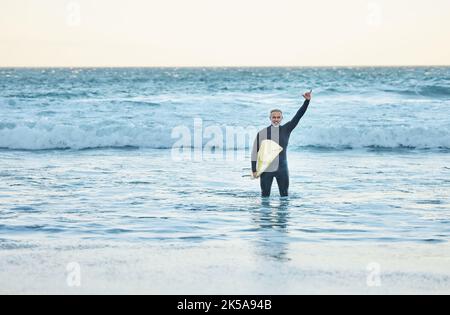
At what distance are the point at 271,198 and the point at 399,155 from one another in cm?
854

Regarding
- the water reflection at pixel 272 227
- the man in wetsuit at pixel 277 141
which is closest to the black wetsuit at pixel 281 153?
the man in wetsuit at pixel 277 141

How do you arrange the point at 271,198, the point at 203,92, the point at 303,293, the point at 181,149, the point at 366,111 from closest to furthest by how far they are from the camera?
1. the point at 303,293
2. the point at 271,198
3. the point at 181,149
4. the point at 366,111
5. the point at 203,92

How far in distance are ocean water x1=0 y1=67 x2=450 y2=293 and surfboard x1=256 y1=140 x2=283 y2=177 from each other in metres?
0.50

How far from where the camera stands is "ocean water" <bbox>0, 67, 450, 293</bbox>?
258 inches

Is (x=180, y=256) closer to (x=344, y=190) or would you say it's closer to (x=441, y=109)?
(x=344, y=190)

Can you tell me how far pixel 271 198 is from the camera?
36.7ft

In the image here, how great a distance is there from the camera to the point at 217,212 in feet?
32.9

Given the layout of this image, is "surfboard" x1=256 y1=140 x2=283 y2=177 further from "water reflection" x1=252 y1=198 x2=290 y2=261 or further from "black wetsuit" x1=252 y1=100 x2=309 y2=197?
"water reflection" x1=252 y1=198 x2=290 y2=261

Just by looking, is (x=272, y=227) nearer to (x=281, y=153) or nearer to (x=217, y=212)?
(x=217, y=212)

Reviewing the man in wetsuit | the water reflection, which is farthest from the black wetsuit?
the water reflection

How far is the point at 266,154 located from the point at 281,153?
23 centimetres

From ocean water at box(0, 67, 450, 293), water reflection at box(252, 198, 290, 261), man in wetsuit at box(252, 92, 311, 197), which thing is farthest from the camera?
man in wetsuit at box(252, 92, 311, 197)

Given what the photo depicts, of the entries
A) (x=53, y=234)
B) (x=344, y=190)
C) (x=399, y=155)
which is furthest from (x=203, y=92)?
(x=53, y=234)

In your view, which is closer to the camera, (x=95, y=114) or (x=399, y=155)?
(x=399, y=155)
